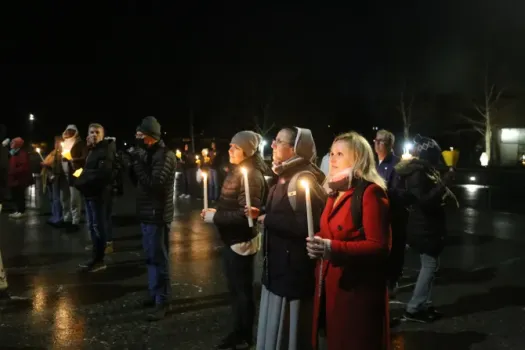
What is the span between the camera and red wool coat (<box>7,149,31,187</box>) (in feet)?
43.7

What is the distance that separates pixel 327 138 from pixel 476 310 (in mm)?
48740

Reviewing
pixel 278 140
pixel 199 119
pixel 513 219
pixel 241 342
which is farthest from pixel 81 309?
pixel 199 119

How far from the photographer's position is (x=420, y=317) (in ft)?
20.0

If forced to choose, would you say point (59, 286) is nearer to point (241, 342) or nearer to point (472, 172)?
point (241, 342)

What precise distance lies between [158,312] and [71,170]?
526 cm

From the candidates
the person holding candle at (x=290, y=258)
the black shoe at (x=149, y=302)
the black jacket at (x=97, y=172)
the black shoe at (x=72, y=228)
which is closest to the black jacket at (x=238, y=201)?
the person holding candle at (x=290, y=258)

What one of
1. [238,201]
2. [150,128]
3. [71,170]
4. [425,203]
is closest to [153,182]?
[150,128]

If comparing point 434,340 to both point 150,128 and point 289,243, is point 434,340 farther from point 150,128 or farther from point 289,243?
point 150,128

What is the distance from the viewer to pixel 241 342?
5262 millimetres

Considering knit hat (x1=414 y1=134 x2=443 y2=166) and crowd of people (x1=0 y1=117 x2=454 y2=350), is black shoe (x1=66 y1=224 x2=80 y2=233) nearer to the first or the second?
crowd of people (x1=0 y1=117 x2=454 y2=350)

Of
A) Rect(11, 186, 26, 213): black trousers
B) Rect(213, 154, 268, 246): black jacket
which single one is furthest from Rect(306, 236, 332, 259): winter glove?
Rect(11, 186, 26, 213): black trousers

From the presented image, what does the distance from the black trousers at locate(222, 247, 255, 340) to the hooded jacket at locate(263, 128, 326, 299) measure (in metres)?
0.96

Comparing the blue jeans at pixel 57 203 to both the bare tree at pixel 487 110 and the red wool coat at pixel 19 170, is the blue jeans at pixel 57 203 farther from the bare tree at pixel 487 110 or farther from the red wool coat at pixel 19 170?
Result: the bare tree at pixel 487 110

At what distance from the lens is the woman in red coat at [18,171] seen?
1333cm
